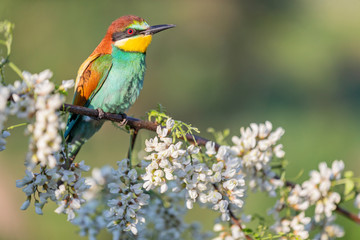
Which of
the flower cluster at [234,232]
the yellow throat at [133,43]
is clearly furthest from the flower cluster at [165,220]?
the yellow throat at [133,43]

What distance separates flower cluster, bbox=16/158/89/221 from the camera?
0.92 metres

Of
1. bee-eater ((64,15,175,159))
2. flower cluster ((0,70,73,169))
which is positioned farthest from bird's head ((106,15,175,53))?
flower cluster ((0,70,73,169))

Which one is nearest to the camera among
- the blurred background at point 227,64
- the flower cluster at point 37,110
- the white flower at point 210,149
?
the flower cluster at point 37,110

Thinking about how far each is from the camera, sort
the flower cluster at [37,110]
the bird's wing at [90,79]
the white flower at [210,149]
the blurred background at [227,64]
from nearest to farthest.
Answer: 1. the flower cluster at [37,110]
2. the white flower at [210,149]
3. the bird's wing at [90,79]
4. the blurred background at [227,64]

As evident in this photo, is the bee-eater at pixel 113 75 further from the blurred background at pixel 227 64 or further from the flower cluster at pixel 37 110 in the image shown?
the blurred background at pixel 227 64

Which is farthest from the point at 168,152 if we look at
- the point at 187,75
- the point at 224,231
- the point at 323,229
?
the point at 187,75

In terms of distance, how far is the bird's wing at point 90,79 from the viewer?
5.41 ft

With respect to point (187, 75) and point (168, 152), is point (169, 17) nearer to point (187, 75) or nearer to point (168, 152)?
point (187, 75)

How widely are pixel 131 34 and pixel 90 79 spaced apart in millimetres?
229

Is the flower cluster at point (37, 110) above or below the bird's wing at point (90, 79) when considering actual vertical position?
below

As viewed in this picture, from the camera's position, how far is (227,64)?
5.28 m

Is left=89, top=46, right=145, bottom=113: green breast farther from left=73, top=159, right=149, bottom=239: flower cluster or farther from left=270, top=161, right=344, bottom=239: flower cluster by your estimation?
left=270, top=161, right=344, bottom=239: flower cluster

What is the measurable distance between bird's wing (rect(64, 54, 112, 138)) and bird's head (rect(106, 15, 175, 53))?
0.07m

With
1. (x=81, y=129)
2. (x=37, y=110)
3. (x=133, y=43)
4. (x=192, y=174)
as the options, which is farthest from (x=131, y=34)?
(x=37, y=110)
